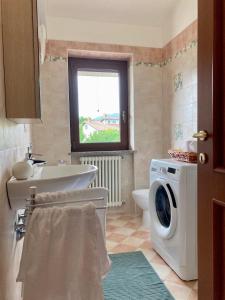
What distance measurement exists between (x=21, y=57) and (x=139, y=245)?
200 cm

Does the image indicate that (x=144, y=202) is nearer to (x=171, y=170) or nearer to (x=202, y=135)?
(x=171, y=170)

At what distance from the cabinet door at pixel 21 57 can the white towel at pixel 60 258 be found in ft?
1.47

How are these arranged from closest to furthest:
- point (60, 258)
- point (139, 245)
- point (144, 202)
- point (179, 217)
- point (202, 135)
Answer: point (60, 258) < point (202, 135) < point (179, 217) < point (139, 245) < point (144, 202)

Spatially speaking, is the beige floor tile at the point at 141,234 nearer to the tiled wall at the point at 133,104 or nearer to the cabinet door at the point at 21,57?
the tiled wall at the point at 133,104

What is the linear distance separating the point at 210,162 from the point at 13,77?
891mm

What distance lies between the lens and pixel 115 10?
2.70 meters

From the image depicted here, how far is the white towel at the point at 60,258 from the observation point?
79 cm

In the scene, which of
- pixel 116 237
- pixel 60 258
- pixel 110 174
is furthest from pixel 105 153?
pixel 60 258

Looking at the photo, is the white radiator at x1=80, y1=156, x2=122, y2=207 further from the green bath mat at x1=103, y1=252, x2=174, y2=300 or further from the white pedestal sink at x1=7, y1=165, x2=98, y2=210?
the white pedestal sink at x1=7, y1=165, x2=98, y2=210

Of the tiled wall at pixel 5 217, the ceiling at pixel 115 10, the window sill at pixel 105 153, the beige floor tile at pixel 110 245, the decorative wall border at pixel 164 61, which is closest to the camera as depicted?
the tiled wall at pixel 5 217

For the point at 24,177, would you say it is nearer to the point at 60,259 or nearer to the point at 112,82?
the point at 60,259

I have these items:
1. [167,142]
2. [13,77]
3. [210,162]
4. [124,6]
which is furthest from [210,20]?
[167,142]

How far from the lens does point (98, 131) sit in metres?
3.21

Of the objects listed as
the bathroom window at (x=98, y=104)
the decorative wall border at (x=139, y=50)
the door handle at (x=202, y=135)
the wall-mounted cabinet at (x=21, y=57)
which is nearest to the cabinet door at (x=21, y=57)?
the wall-mounted cabinet at (x=21, y=57)
